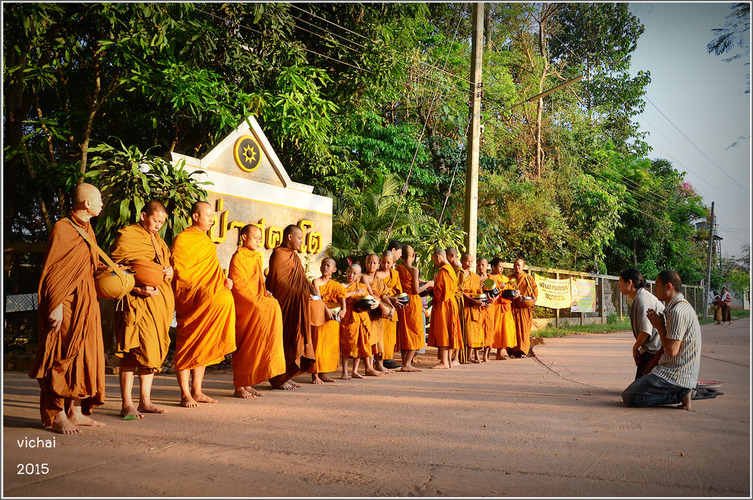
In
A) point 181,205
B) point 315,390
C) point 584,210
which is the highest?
point 584,210

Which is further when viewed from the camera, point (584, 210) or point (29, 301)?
point (584, 210)

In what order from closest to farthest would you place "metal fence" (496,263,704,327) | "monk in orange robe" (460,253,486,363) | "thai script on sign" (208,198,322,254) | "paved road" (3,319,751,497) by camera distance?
"paved road" (3,319,751,497) → "thai script on sign" (208,198,322,254) → "monk in orange robe" (460,253,486,363) → "metal fence" (496,263,704,327)

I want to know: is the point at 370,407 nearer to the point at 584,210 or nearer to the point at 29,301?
the point at 29,301

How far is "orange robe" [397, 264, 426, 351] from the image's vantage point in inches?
382

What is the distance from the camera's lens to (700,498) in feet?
10.8

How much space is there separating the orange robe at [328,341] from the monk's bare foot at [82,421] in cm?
338

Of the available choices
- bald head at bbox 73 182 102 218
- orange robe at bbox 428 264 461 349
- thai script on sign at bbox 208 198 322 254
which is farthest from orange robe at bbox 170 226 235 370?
orange robe at bbox 428 264 461 349

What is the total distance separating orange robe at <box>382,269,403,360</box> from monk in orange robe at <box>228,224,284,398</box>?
279 centimetres

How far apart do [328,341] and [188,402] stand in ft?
8.56

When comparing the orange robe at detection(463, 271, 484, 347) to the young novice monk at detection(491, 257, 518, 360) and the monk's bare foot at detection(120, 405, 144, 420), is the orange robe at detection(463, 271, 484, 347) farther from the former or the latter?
the monk's bare foot at detection(120, 405, 144, 420)

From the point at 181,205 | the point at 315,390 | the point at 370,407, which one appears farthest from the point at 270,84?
the point at 370,407

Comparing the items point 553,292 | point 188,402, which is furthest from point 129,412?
point 553,292

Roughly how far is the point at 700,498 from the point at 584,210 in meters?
22.1

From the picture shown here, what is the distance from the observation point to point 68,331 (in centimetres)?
480
